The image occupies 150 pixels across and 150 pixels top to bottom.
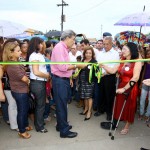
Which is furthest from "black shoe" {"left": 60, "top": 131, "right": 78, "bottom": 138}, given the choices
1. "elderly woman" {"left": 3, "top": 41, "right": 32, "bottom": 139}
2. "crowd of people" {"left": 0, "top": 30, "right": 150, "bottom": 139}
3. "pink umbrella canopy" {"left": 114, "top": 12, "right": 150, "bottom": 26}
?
"pink umbrella canopy" {"left": 114, "top": 12, "right": 150, "bottom": 26}

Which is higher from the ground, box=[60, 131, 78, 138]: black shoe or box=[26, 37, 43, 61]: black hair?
box=[26, 37, 43, 61]: black hair

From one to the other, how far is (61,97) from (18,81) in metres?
0.83

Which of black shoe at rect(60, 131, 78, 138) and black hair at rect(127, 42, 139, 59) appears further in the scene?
black shoe at rect(60, 131, 78, 138)

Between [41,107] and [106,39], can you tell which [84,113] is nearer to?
[41,107]

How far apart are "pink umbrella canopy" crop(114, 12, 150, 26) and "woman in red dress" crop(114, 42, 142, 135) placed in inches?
131

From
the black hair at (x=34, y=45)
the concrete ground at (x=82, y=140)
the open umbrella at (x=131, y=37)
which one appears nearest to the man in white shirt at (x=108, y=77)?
the concrete ground at (x=82, y=140)

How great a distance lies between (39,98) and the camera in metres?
4.18

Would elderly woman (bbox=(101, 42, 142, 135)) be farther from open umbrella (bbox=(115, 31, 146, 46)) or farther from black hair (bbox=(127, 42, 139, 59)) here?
open umbrella (bbox=(115, 31, 146, 46))

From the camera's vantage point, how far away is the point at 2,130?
4613mm

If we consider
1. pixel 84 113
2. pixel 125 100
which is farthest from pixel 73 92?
pixel 125 100

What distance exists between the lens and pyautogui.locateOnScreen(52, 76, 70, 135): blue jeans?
4023 millimetres

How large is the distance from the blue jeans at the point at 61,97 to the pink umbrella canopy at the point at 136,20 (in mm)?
4189

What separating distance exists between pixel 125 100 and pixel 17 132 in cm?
227

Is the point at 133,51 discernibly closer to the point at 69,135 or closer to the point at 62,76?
the point at 62,76
